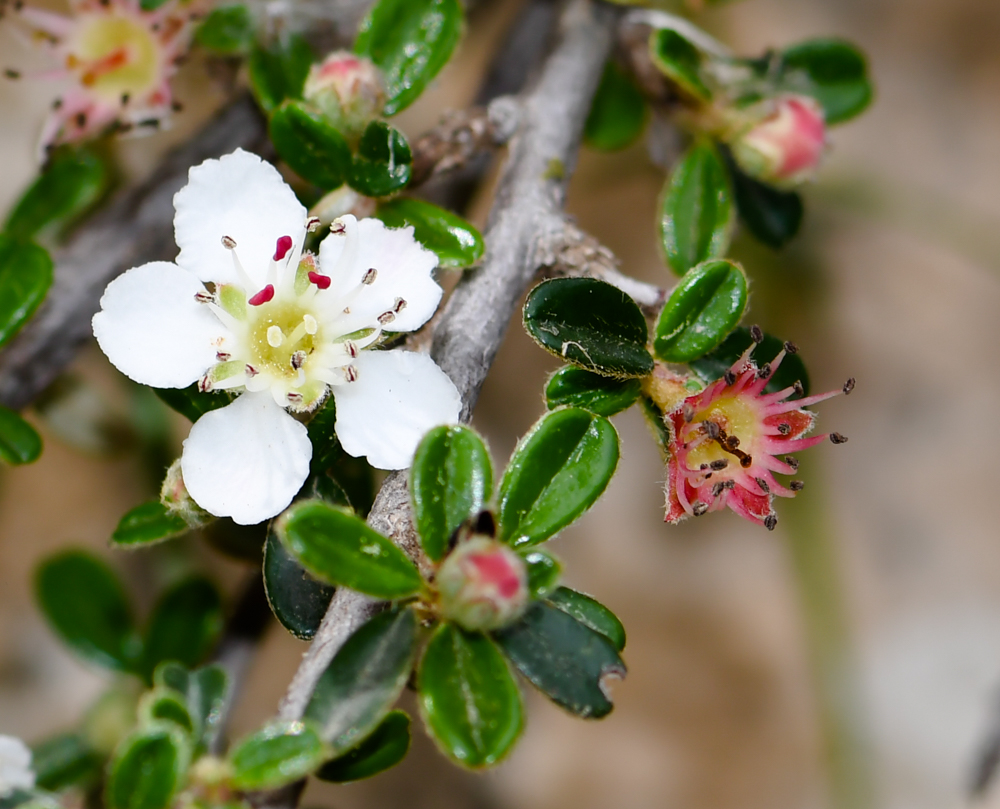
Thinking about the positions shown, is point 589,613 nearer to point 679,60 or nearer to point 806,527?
point 679,60

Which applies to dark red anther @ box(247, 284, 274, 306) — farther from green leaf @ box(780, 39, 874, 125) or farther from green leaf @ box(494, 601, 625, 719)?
green leaf @ box(780, 39, 874, 125)

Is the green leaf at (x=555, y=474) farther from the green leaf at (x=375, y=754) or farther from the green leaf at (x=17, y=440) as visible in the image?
the green leaf at (x=17, y=440)

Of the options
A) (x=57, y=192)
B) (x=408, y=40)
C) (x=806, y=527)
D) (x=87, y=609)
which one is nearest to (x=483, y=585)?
(x=408, y=40)

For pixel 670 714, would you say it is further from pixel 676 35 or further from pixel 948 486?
pixel 676 35

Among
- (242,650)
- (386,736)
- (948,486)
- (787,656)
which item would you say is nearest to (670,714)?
(787,656)

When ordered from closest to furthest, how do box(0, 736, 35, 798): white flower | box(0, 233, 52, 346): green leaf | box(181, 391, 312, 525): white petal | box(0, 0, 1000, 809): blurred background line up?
box(181, 391, 312, 525): white petal, box(0, 736, 35, 798): white flower, box(0, 233, 52, 346): green leaf, box(0, 0, 1000, 809): blurred background

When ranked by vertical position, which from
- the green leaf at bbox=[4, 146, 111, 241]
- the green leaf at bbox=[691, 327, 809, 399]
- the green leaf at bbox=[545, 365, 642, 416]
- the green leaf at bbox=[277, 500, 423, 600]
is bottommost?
the green leaf at bbox=[4, 146, 111, 241]

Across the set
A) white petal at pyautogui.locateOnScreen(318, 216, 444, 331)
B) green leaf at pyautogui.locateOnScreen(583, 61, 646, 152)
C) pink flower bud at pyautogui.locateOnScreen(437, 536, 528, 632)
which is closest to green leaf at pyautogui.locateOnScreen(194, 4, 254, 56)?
white petal at pyautogui.locateOnScreen(318, 216, 444, 331)
